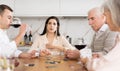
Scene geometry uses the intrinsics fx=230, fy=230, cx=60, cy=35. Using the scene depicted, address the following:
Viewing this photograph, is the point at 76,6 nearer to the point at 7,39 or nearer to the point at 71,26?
the point at 71,26

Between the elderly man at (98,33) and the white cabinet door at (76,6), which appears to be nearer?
the elderly man at (98,33)

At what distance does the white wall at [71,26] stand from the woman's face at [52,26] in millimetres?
946

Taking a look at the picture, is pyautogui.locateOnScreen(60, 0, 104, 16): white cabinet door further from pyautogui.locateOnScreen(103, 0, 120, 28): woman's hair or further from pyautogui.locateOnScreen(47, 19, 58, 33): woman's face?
pyautogui.locateOnScreen(103, 0, 120, 28): woman's hair

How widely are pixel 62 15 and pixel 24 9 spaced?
0.67 meters

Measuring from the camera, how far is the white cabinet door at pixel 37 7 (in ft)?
13.0

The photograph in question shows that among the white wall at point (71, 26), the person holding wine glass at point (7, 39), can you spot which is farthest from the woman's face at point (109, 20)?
the white wall at point (71, 26)

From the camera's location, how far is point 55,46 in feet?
9.71

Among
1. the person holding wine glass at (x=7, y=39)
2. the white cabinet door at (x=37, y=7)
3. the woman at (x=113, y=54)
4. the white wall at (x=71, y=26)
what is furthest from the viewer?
the white wall at (x=71, y=26)

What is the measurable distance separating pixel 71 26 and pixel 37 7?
718mm

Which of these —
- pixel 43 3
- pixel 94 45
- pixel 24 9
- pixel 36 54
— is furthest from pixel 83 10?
pixel 36 54

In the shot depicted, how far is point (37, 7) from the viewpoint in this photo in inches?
158

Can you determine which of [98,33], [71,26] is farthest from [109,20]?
[71,26]

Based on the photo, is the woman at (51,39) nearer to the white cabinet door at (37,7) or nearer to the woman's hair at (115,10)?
the white cabinet door at (37,7)

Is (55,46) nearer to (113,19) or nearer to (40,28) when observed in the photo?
(40,28)
